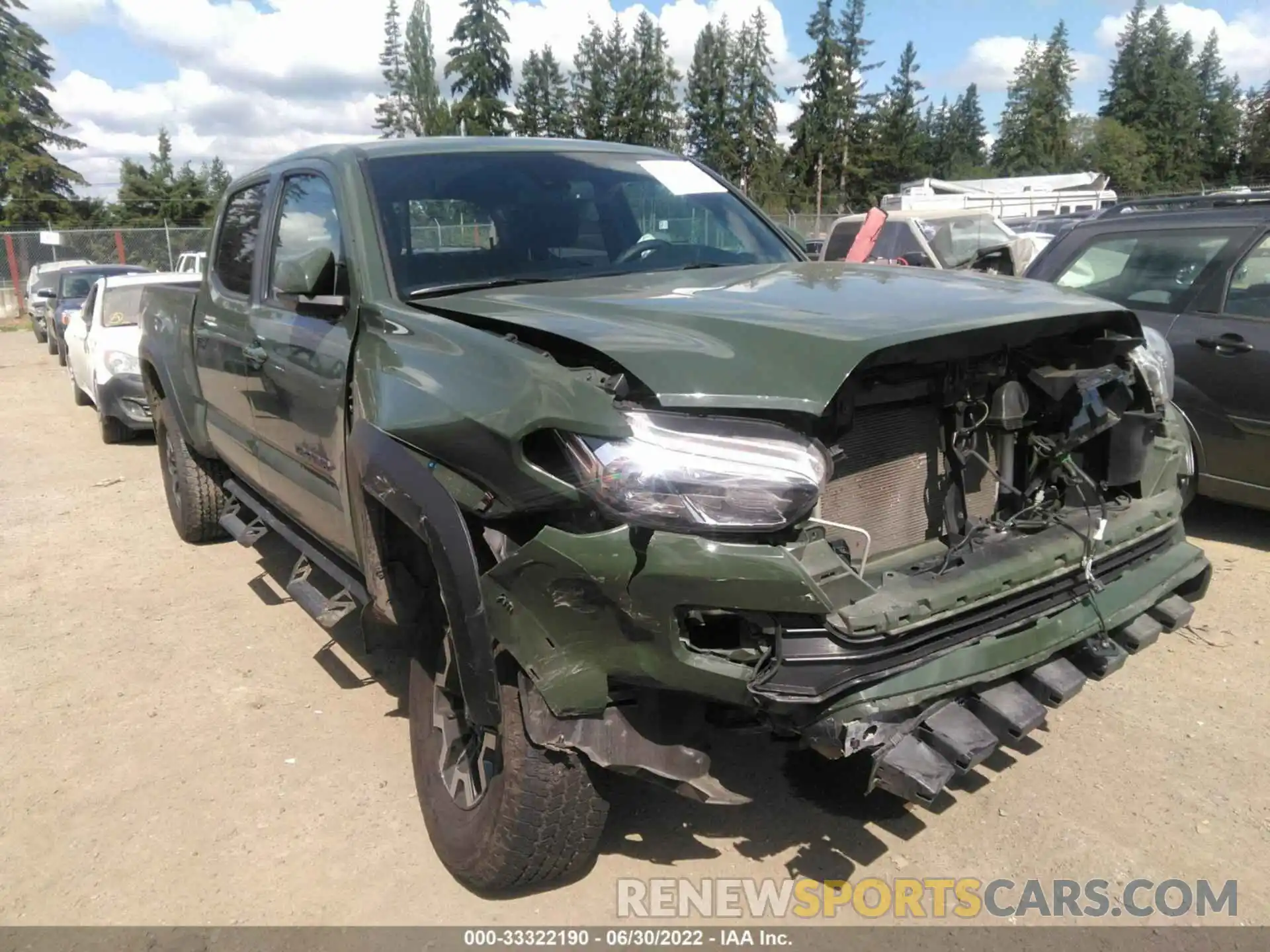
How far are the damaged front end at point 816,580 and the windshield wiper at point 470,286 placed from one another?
1014 mm

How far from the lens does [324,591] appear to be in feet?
15.0

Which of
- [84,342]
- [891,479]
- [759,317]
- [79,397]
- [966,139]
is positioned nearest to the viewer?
[759,317]

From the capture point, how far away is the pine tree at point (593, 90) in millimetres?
62938

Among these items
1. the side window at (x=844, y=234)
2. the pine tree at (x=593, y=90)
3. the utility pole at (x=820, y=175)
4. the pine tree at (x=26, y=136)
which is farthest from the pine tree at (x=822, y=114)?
the side window at (x=844, y=234)

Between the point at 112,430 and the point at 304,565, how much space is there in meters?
6.57

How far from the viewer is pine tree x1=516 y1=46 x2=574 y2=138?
62.9 metres

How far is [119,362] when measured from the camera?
9.28 meters

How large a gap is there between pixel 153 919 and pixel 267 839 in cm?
41

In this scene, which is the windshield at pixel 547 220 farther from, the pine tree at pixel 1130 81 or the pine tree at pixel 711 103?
the pine tree at pixel 1130 81

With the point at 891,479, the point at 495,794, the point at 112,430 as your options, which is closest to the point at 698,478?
the point at 891,479

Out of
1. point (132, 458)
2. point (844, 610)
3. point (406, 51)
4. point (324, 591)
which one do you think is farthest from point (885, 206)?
point (406, 51)

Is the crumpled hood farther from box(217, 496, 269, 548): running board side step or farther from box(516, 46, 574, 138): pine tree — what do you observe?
box(516, 46, 574, 138): pine tree

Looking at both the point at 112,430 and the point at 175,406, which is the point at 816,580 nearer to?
the point at 175,406

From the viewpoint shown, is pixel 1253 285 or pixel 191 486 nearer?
pixel 1253 285
